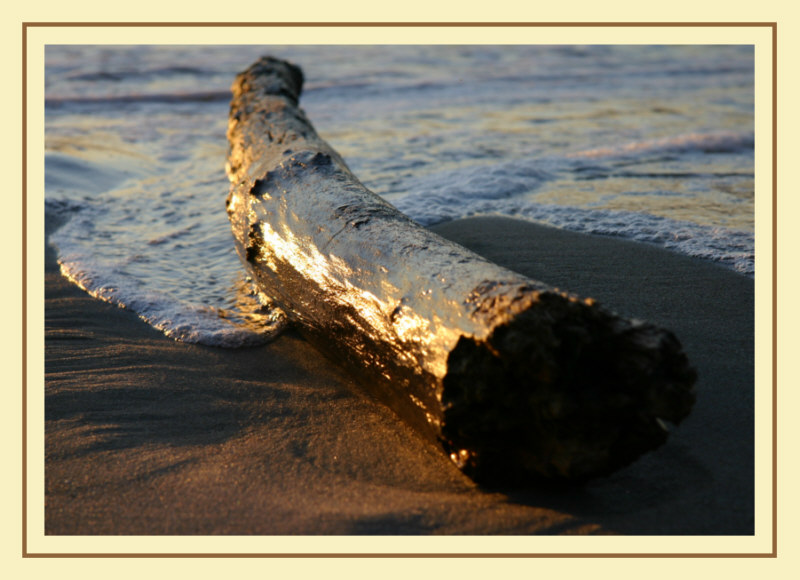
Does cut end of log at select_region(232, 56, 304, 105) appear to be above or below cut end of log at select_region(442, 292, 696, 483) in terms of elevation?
above

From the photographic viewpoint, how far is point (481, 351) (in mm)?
1979

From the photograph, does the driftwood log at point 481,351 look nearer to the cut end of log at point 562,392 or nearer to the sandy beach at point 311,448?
the cut end of log at point 562,392

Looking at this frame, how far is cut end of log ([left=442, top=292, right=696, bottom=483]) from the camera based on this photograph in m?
1.86

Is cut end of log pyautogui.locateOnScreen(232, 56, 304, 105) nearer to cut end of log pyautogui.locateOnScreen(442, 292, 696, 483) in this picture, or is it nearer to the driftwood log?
the driftwood log

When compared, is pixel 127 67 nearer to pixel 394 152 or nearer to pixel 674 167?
pixel 394 152

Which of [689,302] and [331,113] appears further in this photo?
[331,113]

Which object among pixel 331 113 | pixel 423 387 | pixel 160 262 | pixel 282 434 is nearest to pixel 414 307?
pixel 423 387

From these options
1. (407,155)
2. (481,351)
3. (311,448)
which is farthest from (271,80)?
(481,351)

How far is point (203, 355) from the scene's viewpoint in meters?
3.08

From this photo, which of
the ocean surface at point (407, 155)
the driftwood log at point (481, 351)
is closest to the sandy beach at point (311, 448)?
the driftwood log at point (481, 351)

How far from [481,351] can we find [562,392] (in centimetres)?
26

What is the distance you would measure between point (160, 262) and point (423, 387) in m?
2.60

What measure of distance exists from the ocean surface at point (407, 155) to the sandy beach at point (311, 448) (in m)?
0.35

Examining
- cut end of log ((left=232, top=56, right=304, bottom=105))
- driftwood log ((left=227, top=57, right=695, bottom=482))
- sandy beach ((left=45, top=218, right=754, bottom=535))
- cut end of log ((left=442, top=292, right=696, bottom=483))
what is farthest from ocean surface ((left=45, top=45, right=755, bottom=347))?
cut end of log ((left=442, top=292, right=696, bottom=483))
